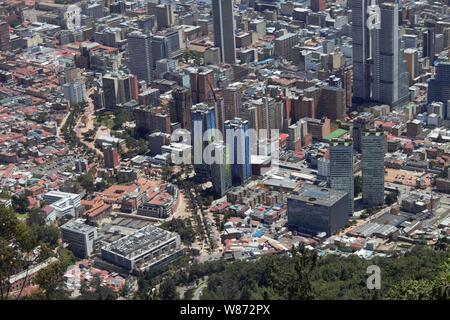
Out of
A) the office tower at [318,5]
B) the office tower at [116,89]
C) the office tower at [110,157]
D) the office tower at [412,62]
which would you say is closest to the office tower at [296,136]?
the office tower at [110,157]

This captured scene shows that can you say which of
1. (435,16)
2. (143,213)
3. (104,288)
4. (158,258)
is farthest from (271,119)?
(435,16)

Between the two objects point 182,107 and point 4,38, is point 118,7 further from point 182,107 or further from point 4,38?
point 182,107

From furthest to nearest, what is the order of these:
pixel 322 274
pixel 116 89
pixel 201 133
Result: pixel 116 89 < pixel 201 133 < pixel 322 274

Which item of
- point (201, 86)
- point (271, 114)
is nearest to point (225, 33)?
point (201, 86)

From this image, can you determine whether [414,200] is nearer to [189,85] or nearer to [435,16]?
[189,85]

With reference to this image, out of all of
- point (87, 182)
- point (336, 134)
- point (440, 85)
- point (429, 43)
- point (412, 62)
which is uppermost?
point (429, 43)

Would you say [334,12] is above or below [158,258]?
above

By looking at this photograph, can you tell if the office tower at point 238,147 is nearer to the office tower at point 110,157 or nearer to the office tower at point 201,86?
the office tower at point 110,157
